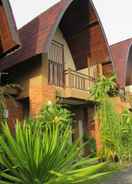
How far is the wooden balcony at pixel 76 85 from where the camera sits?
12234mm

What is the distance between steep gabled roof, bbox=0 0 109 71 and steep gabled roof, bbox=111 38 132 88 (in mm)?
5675

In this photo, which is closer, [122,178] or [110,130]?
[122,178]

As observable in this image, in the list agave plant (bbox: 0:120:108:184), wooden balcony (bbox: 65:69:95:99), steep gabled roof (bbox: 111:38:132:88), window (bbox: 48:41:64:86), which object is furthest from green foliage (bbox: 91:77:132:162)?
agave plant (bbox: 0:120:108:184)

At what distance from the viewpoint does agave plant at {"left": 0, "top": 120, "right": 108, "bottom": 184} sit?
4.43 metres

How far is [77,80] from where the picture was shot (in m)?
13.3

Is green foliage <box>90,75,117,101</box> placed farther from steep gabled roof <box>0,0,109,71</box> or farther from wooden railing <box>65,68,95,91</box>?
steep gabled roof <box>0,0,109,71</box>

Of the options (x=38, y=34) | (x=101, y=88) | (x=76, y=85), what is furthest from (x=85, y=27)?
(x=38, y=34)

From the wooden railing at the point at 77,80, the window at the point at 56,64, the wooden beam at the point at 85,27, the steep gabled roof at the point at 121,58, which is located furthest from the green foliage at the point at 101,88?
the wooden beam at the point at 85,27

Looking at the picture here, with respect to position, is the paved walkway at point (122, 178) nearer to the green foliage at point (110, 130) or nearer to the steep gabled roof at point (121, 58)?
the green foliage at point (110, 130)

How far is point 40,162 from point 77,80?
8958 millimetres

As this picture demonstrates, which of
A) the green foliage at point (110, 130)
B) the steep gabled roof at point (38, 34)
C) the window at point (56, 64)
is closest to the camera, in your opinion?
the steep gabled roof at point (38, 34)

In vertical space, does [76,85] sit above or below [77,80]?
below

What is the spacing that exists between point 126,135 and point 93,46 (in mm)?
4930

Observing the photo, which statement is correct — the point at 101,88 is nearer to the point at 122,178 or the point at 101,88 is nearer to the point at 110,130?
the point at 110,130
